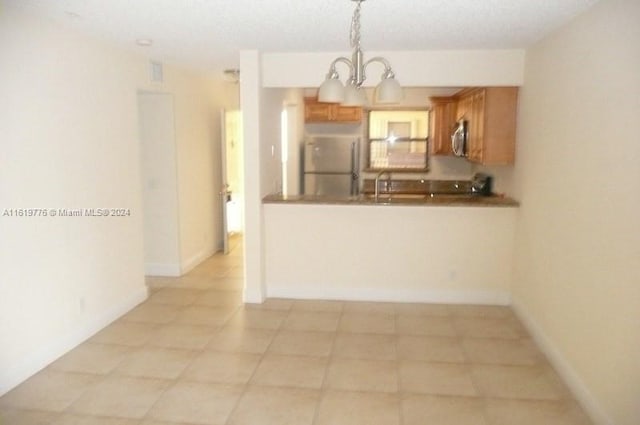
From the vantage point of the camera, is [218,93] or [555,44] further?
[218,93]

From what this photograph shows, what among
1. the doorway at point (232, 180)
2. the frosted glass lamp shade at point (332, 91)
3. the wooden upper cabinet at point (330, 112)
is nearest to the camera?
the frosted glass lamp shade at point (332, 91)

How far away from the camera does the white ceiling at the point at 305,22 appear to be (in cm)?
288

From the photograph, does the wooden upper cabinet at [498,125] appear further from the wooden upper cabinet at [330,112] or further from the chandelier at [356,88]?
the wooden upper cabinet at [330,112]

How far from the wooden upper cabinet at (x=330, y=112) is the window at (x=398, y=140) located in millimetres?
301

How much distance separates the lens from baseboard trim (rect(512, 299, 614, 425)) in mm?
2668

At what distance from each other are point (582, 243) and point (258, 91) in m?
2.88

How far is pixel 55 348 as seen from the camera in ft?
11.1

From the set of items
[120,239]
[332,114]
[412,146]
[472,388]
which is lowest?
[472,388]

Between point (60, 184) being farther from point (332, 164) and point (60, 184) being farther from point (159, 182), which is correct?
point (332, 164)

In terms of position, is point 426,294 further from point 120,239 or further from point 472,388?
point 120,239

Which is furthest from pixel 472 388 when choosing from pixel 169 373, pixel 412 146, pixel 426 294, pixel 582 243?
pixel 412 146

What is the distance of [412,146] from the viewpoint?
7.30 metres

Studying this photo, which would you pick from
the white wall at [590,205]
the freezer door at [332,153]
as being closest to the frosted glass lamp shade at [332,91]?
the white wall at [590,205]

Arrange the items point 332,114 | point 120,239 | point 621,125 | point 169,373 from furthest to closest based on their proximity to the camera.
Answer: point 332,114
point 120,239
point 169,373
point 621,125
